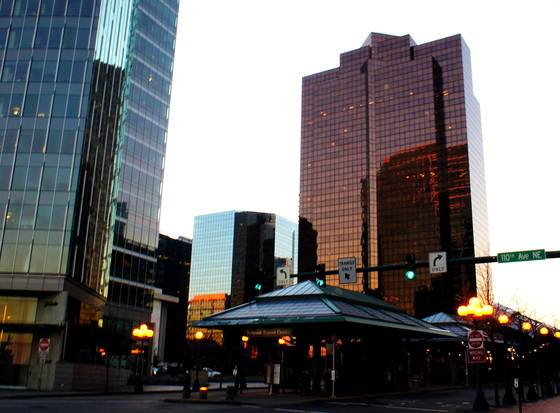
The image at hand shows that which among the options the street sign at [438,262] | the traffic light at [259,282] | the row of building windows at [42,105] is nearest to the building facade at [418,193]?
the row of building windows at [42,105]

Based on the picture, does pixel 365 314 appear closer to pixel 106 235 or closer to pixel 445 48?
pixel 106 235

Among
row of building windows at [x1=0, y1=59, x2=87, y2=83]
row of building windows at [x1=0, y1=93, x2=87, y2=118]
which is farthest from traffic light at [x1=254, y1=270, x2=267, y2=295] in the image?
row of building windows at [x1=0, y1=59, x2=87, y2=83]

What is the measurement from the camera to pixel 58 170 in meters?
47.2

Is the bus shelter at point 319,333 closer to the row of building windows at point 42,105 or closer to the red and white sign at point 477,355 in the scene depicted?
the red and white sign at point 477,355

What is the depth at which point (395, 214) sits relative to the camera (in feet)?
615

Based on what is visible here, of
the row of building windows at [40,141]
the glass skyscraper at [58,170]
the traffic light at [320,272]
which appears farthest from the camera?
the row of building windows at [40,141]

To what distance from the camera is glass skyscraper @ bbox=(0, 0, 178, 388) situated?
43.5 m

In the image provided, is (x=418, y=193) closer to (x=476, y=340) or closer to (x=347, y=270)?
(x=347, y=270)

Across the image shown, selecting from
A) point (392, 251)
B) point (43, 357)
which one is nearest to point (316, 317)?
point (43, 357)

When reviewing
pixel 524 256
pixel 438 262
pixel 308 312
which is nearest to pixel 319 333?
pixel 308 312

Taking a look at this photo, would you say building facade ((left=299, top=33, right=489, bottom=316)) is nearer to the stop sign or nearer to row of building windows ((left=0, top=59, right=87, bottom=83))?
row of building windows ((left=0, top=59, right=87, bottom=83))

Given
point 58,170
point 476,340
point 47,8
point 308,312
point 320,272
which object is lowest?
point 476,340

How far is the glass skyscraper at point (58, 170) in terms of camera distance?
1711 inches

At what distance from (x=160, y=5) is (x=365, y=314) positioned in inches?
2431
